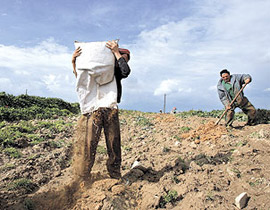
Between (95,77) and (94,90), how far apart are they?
18 cm

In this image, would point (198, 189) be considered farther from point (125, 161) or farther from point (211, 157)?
point (125, 161)

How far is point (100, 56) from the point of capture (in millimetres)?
3402

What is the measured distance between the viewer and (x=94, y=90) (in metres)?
3.51

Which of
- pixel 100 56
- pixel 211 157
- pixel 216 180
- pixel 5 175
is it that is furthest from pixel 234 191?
pixel 5 175

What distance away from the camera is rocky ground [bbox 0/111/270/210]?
3.43 m

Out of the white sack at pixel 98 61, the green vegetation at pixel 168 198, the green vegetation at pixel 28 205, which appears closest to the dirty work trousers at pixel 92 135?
the white sack at pixel 98 61

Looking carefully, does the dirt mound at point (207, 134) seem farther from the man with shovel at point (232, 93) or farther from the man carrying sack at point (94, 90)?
the man carrying sack at point (94, 90)

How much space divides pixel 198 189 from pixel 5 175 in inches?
127

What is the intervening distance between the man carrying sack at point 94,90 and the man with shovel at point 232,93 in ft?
14.6

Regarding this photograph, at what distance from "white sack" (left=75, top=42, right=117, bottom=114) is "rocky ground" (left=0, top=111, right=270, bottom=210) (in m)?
1.11

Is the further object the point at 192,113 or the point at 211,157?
the point at 192,113

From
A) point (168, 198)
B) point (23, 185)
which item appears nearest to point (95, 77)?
point (168, 198)

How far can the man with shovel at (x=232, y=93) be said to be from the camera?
709 cm

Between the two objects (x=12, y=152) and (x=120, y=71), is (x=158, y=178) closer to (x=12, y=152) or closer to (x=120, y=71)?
(x=120, y=71)
